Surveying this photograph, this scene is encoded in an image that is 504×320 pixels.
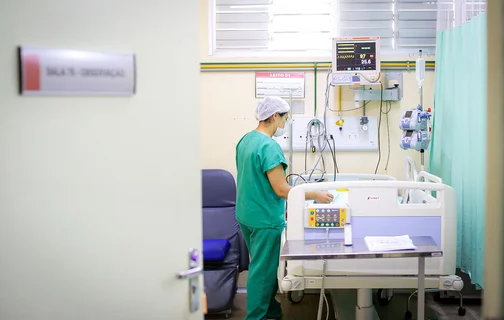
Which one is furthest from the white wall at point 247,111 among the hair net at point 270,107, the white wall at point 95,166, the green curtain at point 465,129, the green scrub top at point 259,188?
the white wall at point 95,166

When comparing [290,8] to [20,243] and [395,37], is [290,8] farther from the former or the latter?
[20,243]

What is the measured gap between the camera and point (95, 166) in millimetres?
1593

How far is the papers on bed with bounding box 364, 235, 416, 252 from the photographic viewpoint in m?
2.31

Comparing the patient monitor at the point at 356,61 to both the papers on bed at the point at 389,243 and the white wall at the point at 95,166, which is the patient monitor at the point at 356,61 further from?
the white wall at the point at 95,166

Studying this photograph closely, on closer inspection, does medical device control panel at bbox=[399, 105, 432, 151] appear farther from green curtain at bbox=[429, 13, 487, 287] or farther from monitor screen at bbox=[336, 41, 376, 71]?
monitor screen at bbox=[336, 41, 376, 71]

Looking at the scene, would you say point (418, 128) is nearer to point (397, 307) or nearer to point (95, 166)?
point (397, 307)

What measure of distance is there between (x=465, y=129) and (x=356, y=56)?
38.4 inches

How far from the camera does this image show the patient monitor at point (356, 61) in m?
3.71

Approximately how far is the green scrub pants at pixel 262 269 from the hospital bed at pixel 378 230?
379 millimetres

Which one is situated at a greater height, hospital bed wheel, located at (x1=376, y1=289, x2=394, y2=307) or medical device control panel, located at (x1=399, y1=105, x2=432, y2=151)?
medical device control panel, located at (x1=399, y1=105, x2=432, y2=151)

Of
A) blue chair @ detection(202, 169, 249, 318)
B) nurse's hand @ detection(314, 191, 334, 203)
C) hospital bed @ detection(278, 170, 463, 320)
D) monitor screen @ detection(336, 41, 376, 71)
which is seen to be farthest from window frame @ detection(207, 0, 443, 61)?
hospital bed @ detection(278, 170, 463, 320)

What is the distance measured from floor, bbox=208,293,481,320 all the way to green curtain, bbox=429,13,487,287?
413mm

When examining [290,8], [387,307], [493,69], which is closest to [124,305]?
[493,69]

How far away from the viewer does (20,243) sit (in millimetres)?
1559
